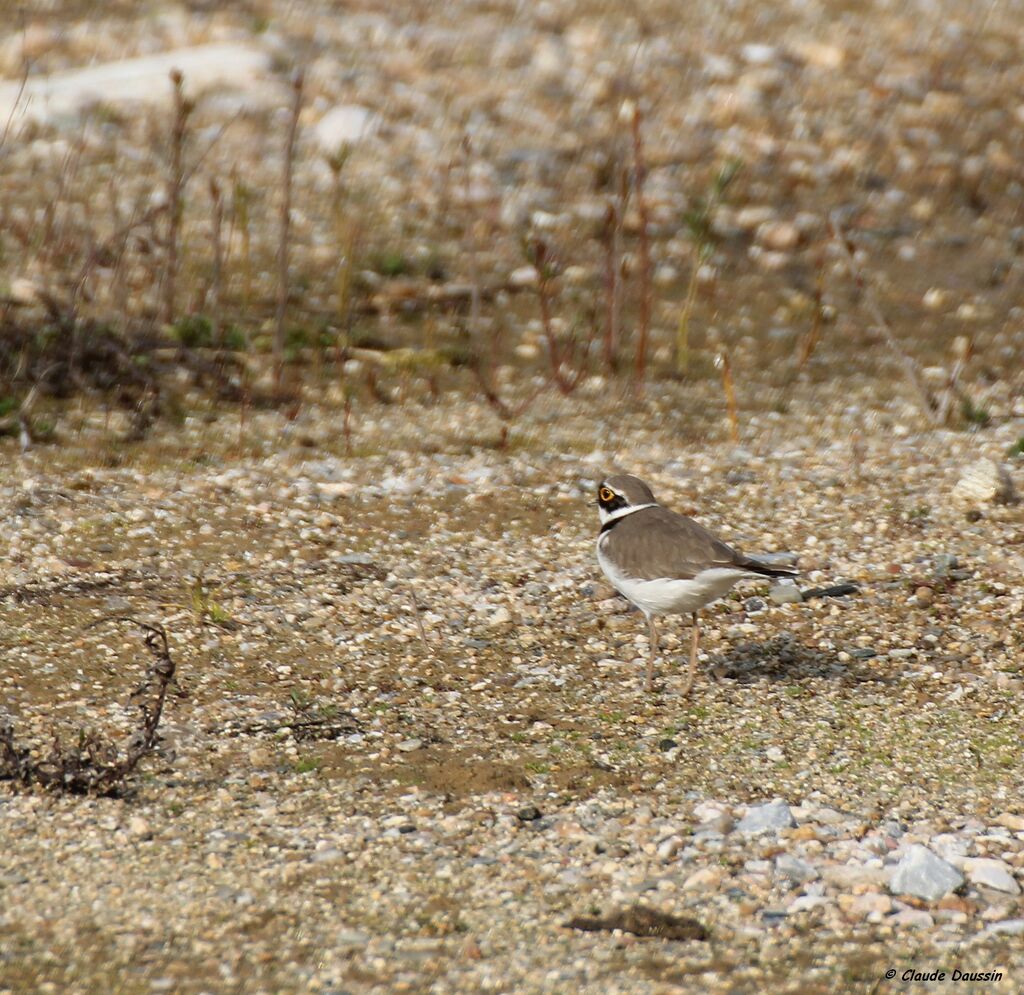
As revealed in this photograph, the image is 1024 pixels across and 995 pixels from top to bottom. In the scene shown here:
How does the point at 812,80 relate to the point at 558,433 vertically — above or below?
above

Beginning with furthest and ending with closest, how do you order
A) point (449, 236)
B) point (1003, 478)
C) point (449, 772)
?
point (449, 236) < point (1003, 478) < point (449, 772)

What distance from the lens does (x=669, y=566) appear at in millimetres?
5547

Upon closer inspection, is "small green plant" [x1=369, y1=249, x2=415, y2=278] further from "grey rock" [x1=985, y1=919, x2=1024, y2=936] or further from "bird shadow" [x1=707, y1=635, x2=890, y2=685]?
"grey rock" [x1=985, y1=919, x2=1024, y2=936]

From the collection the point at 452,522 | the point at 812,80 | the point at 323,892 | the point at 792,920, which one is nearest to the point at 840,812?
the point at 792,920

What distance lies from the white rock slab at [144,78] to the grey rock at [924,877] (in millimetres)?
9410

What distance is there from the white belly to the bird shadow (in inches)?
17.7

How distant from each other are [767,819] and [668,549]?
1.21 meters

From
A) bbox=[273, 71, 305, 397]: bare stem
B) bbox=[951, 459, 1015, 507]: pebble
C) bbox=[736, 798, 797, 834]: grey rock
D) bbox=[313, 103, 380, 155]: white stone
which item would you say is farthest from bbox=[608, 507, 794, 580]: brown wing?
bbox=[313, 103, 380, 155]: white stone

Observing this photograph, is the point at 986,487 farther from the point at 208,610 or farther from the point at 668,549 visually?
the point at 208,610

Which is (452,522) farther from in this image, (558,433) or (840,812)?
(840,812)

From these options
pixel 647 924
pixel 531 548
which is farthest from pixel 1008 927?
pixel 531 548

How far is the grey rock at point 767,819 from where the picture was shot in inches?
186

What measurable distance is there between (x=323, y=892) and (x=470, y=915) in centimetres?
44

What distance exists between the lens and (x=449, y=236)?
1075 cm
